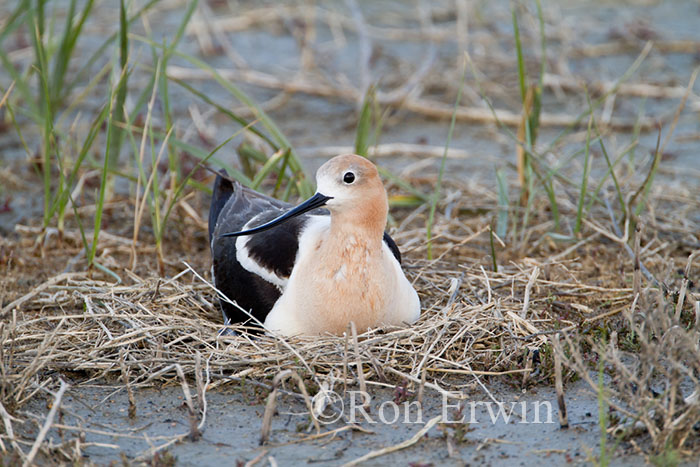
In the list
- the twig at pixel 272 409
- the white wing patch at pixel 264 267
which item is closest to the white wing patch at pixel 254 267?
the white wing patch at pixel 264 267

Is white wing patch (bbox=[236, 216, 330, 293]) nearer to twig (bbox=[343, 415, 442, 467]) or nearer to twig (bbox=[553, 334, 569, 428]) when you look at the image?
twig (bbox=[343, 415, 442, 467])

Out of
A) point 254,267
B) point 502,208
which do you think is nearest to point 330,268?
point 254,267

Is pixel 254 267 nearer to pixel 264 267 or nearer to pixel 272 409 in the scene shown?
pixel 264 267

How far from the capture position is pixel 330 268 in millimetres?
3934

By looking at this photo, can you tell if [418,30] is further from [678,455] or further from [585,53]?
[678,455]

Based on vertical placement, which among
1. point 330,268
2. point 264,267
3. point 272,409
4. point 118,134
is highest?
point 118,134

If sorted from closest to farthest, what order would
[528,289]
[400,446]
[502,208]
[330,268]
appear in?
[400,446] < [330,268] < [528,289] < [502,208]

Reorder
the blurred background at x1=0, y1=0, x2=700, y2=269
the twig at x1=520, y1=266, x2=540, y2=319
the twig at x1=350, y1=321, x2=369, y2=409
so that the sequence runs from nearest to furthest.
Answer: the twig at x1=350, y1=321, x2=369, y2=409
the twig at x1=520, y1=266, x2=540, y2=319
the blurred background at x1=0, y1=0, x2=700, y2=269

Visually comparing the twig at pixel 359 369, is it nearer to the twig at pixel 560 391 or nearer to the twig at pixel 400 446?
the twig at pixel 400 446

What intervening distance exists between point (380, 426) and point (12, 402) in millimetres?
1372

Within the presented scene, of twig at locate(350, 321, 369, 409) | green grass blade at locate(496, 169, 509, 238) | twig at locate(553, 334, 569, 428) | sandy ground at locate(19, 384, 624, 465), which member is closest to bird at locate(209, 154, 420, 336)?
twig at locate(350, 321, 369, 409)

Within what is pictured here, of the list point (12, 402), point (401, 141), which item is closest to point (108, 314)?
point (12, 402)

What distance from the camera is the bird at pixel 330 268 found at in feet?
12.8

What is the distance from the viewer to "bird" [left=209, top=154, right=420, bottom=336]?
154 inches
